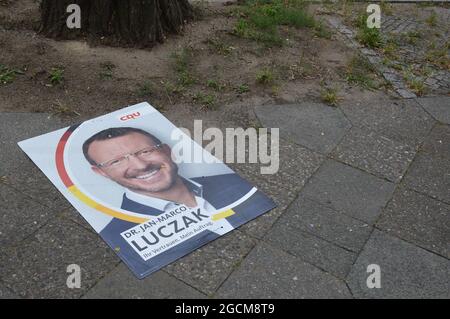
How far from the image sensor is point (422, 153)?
3609mm

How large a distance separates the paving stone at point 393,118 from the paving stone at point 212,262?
1646mm

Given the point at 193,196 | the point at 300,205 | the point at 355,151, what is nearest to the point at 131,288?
the point at 193,196

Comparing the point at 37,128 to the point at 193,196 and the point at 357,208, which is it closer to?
the point at 193,196

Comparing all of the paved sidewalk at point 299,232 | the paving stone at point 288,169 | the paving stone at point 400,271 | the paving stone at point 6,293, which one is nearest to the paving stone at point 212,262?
the paved sidewalk at point 299,232

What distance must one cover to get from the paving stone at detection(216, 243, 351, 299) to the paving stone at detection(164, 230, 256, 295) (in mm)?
49

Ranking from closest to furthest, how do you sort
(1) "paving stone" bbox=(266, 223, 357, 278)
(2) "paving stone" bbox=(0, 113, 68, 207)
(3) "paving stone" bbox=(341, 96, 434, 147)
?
(1) "paving stone" bbox=(266, 223, 357, 278), (2) "paving stone" bbox=(0, 113, 68, 207), (3) "paving stone" bbox=(341, 96, 434, 147)

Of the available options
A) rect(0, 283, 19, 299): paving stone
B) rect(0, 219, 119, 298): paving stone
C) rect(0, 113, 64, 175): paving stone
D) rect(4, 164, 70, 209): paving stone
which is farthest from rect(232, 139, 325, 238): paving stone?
rect(0, 113, 64, 175): paving stone

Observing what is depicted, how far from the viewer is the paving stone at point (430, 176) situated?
3260 millimetres

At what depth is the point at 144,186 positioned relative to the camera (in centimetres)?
306

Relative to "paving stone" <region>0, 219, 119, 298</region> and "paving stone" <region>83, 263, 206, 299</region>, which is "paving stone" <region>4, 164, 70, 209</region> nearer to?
"paving stone" <region>0, 219, 119, 298</region>

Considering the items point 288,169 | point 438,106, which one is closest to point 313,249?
point 288,169

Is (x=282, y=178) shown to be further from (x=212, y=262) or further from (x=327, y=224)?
(x=212, y=262)

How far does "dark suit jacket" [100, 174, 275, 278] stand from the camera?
2.59 m

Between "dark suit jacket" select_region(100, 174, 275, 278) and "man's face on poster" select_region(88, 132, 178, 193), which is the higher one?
"man's face on poster" select_region(88, 132, 178, 193)
